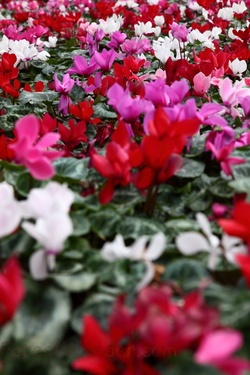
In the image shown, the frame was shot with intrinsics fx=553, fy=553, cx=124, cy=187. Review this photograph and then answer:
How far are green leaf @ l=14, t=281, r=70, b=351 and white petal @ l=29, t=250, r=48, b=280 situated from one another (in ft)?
0.07

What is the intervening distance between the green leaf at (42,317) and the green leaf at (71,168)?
0.50 metres

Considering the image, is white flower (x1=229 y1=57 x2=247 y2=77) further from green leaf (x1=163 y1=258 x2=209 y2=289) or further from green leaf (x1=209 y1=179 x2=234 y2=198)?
green leaf (x1=163 y1=258 x2=209 y2=289)

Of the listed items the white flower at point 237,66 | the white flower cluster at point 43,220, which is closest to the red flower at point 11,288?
the white flower cluster at point 43,220

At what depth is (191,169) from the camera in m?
1.61

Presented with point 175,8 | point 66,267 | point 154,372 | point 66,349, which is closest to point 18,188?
point 66,267

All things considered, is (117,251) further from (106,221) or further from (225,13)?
(225,13)

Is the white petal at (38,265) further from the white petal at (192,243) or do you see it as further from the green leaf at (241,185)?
the green leaf at (241,185)

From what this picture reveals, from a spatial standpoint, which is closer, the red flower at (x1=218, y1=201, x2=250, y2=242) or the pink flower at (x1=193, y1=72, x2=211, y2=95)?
the red flower at (x1=218, y1=201, x2=250, y2=242)

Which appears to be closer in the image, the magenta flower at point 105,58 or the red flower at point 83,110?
the red flower at point 83,110

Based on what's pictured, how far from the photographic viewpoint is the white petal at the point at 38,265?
3.57 ft

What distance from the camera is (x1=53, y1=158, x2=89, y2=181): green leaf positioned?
1.55 meters

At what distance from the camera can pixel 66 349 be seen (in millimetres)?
A: 1080

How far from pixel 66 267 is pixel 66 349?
0.17 metres

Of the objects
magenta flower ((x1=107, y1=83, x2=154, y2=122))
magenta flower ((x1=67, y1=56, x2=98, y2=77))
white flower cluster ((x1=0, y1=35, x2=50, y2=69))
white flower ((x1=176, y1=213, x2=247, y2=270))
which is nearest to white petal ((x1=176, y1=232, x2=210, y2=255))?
white flower ((x1=176, y1=213, x2=247, y2=270))
